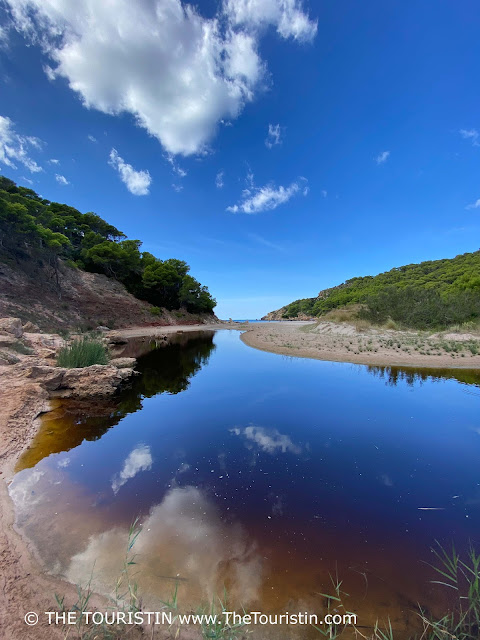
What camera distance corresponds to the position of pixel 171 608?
6.95ft

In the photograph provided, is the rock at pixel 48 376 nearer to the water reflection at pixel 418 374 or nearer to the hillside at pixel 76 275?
the water reflection at pixel 418 374

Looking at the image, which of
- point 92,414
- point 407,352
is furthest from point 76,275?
point 407,352

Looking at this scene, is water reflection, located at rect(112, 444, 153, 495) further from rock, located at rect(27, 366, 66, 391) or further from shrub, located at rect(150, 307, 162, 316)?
shrub, located at rect(150, 307, 162, 316)

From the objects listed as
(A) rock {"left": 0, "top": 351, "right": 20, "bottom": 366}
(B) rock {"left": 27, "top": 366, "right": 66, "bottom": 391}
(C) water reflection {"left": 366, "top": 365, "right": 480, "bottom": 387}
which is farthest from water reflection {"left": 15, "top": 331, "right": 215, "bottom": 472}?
(C) water reflection {"left": 366, "top": 365, "right": 480, "bottom": 387}

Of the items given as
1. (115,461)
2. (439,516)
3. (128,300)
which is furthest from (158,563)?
(128,300)

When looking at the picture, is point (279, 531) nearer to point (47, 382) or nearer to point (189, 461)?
point (189, 461)

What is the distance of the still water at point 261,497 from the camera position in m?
2.43

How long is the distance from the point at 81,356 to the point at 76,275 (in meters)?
31.2

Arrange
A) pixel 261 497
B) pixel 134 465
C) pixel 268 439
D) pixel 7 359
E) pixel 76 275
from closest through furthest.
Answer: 1. pixel 261 497
2. pixel 134 465
3. pixel 268 439
4. pixel 7 359
5. pixel 76 275

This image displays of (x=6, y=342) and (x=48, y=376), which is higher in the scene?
(x=6, y=342)

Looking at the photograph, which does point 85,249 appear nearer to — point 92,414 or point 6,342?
point 6,342

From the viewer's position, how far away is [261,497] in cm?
368

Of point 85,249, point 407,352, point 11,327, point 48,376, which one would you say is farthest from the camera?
point 85,249

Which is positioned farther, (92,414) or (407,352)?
(407,352)
